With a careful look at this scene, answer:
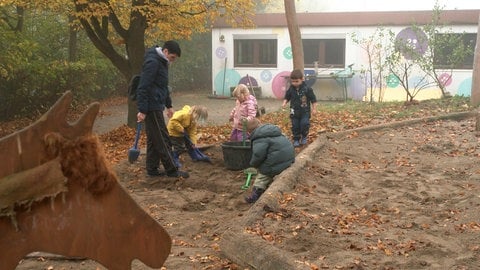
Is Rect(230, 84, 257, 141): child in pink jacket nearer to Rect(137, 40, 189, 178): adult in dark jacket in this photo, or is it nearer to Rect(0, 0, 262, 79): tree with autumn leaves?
Rect(137, 40, 189, 178): adult in dark jacket

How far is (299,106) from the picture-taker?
8.91 meters

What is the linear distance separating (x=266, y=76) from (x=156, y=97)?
16.5 metres

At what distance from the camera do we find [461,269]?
3.75 m

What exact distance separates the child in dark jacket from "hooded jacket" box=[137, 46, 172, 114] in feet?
9.13

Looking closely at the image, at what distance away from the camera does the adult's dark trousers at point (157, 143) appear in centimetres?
667

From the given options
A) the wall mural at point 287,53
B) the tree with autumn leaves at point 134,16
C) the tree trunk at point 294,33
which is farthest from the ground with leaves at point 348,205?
the wall mural at point 287,53

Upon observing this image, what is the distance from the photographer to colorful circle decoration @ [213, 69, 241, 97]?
23156mm

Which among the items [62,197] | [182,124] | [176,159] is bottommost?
[176,159]

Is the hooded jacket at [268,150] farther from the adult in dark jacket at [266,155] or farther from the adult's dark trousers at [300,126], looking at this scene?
the adult's dark trousers at [300,126]

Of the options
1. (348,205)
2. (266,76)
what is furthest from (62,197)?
(266,76)

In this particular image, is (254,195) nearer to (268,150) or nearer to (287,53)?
(268,150)

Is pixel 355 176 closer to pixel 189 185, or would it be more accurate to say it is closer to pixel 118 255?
pixel 189 185

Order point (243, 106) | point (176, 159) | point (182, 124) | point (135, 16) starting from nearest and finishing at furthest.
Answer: point (176, 159) → point (182, 124) → point (243, 106) → point (135, 16)

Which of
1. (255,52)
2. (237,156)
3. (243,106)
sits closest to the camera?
(237,156)
